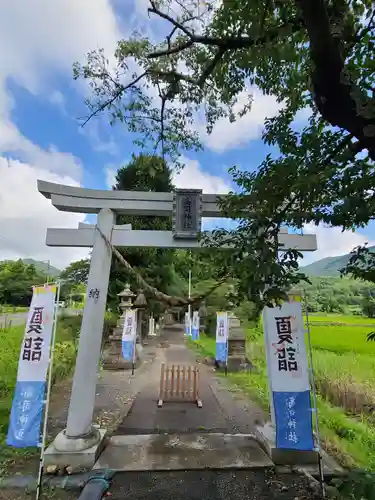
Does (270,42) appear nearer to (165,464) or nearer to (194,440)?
(165,464)

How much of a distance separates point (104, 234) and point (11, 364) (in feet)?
19.2

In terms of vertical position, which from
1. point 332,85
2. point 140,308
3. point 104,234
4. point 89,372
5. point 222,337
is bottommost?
point 89,372

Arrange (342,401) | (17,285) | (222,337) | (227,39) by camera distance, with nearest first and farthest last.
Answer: (227,39) < (342,401) < (222,337) < (17,285)

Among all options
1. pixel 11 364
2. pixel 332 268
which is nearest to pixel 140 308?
pixel 11 364

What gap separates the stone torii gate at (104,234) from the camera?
14.7 ft

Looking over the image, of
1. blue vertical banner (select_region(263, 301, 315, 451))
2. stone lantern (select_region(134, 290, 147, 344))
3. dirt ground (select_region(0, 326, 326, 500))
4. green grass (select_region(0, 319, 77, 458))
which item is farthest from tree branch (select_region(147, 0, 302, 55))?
green grass (select_region(0, 319, 77, 458))

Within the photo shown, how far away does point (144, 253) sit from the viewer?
1680cm

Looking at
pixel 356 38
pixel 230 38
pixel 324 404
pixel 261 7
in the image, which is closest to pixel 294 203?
pixel 356 38

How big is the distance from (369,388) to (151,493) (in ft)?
17.2

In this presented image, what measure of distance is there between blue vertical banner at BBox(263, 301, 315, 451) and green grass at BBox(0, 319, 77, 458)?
12.0 ft

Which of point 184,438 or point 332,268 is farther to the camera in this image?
point 332,268

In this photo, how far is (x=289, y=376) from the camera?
4223 millimetres

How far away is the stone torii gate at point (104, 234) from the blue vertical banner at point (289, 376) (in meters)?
1.33

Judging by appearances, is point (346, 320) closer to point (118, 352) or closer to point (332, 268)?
point (332, 268)
